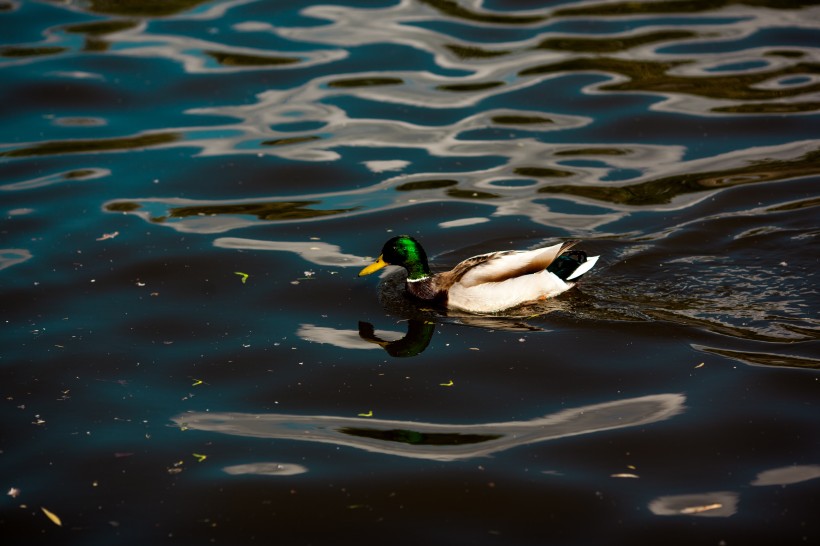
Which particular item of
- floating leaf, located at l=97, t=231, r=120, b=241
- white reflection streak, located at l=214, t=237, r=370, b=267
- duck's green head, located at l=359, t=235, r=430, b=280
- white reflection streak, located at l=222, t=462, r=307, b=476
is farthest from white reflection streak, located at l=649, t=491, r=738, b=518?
floating leaf, located at l=97, t=231, r=120, b=241

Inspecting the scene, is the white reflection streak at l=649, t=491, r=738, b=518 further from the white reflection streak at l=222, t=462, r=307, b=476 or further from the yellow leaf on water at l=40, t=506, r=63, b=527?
the yellow leaf on water at l=40, t=506, r=63, b=527

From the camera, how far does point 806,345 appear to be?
794 cm

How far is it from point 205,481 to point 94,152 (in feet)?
22.2

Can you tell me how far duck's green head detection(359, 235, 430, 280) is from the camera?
937cm

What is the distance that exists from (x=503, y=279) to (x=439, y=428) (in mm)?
2290

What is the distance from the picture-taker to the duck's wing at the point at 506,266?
30.1 ft

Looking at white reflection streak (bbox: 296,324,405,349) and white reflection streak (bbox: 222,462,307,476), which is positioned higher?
white reflection streak (bbox: 296,324,405,349)

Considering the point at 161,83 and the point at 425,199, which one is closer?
the point at 425,199

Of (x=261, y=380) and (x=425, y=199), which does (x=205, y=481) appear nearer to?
(x=261, y=380)

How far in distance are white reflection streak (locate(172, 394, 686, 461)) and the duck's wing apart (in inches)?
80.5

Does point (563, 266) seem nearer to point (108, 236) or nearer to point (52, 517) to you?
point (108, 236)

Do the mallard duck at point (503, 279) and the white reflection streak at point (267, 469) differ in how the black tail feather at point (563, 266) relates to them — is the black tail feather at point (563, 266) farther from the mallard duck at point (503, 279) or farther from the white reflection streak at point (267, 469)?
the white reflection streak at point (267, 469)

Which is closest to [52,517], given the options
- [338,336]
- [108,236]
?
[338,336]

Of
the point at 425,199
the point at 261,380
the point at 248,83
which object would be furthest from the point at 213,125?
the point at 261,380
